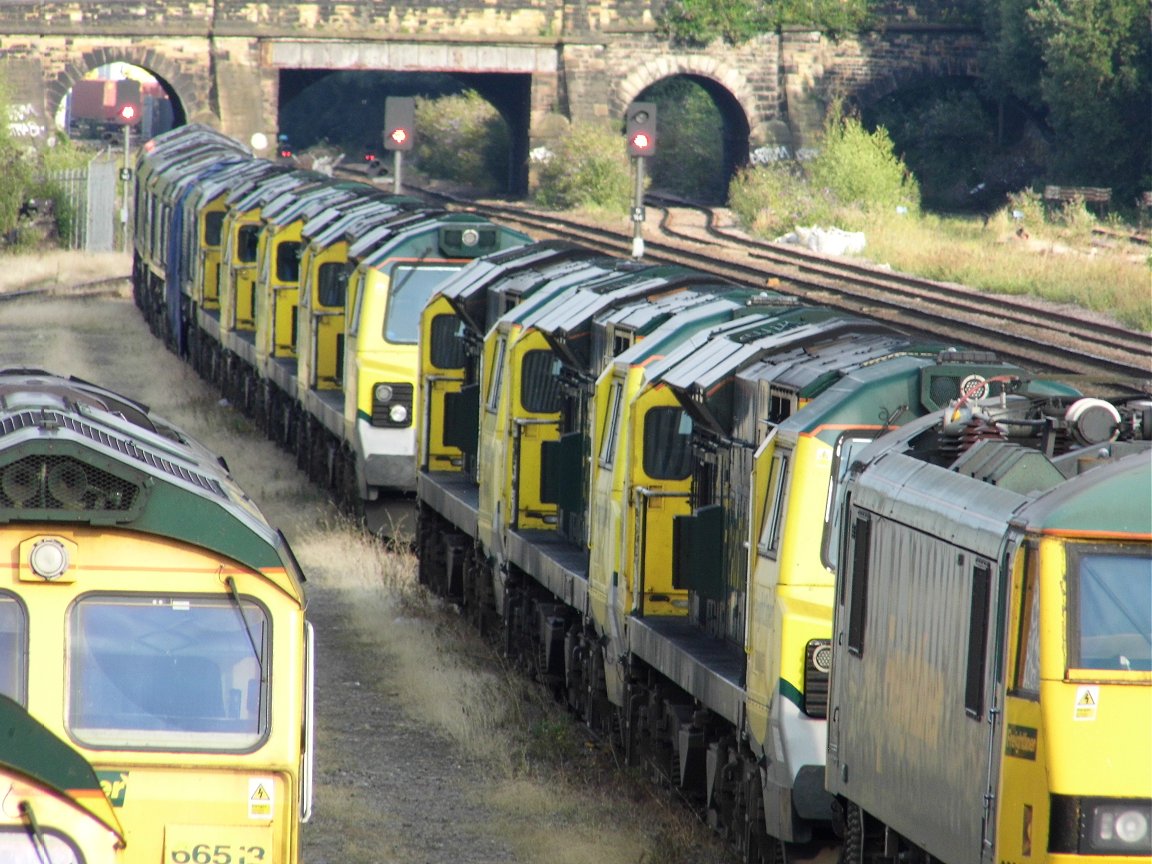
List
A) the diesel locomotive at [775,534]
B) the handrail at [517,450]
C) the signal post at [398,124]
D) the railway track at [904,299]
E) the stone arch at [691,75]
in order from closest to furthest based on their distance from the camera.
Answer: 1. the diesel locomotive at [775,534]
2. the handrail at [517,450]
3. the railway track at [904,299]
4. the signal post at [398,124]
5. the stone arch at [691,75]

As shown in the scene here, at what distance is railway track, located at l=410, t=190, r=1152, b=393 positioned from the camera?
2509 centimetres

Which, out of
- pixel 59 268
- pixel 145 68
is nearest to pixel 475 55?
pixel 145 68

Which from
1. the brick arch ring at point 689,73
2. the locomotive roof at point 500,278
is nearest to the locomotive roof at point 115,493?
the locomotive roof at point 500,278

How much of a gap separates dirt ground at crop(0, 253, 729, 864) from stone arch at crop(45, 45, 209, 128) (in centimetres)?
4007

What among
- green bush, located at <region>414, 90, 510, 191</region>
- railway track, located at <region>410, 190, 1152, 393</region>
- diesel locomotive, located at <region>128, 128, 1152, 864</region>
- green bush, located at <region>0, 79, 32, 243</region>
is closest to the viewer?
diesel locomotive, located at <region>128, 128, 1152, 864</region>

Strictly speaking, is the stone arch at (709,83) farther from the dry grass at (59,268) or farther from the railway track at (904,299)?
the dry grass at (59,268)

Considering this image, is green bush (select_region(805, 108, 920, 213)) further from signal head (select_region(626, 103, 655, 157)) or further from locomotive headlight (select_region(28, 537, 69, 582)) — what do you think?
locomotive headlight (select_region(28, 537, 69, 582))

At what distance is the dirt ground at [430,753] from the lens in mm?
10398

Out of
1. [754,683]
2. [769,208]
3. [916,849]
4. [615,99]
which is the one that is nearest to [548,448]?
[754,683]

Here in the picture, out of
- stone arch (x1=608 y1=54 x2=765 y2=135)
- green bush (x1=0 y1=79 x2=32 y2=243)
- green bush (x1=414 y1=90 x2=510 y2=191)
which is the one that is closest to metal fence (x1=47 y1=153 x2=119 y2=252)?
green bush (x1=0 y1=79 x2=32 y2=243)

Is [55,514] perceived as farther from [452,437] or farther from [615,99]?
[615,99]

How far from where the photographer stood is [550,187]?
193 feet

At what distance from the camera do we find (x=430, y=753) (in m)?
12.3

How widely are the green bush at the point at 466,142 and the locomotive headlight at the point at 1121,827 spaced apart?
60.7m
